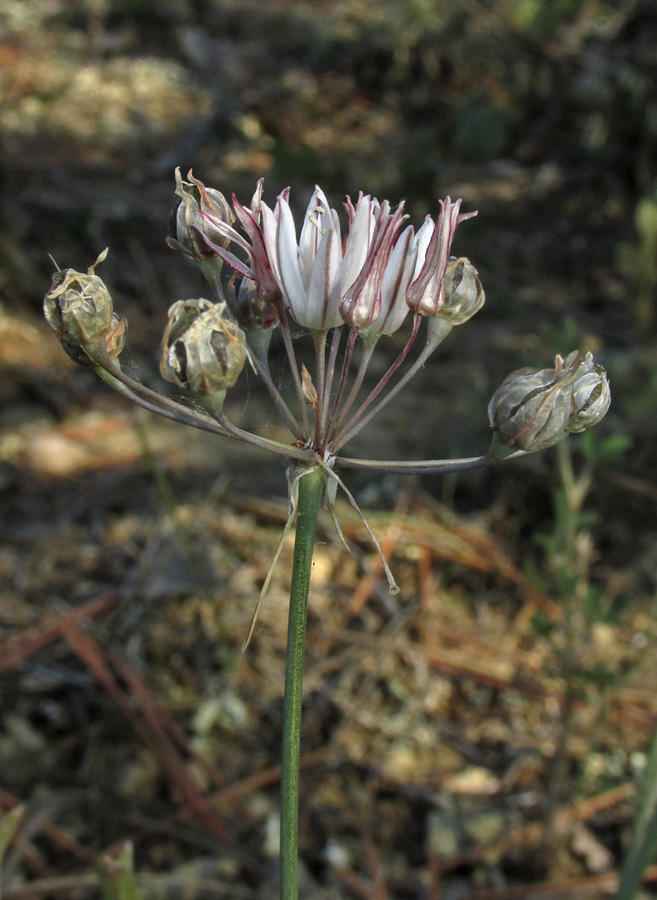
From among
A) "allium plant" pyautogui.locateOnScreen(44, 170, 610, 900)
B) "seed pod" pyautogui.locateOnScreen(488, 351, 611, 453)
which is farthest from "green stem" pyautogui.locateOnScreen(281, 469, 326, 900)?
"seed pod" pyautogui.locateOnScreen(488, 351, 611, 453)

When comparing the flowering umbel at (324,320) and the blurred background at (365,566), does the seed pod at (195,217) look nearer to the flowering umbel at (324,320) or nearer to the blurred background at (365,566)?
the flowering umbel at (324,320)

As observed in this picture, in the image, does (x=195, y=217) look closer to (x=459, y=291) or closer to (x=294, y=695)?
(x=459, y=291)

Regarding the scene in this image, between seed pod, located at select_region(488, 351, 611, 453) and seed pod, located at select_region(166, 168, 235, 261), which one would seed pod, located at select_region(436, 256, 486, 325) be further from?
seed pod, located at select_region(166, 168, 235, 261)

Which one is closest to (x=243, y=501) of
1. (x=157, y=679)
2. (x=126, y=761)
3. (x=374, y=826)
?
(x=157, y=679)

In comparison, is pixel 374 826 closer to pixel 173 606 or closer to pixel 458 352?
pixel 173 606

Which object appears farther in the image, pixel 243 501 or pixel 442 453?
pixel 442 453

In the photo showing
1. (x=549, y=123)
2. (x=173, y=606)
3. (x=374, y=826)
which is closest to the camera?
(x=374, y=826)

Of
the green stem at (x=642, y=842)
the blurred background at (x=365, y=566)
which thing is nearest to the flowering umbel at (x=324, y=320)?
the blurred background at (x=365, y=566)
